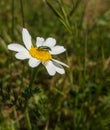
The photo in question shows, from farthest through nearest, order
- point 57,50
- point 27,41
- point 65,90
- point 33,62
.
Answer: point 65,90, point 57,50, point 27,41, point 33,62

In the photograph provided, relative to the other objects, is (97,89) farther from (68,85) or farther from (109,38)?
(109,38)

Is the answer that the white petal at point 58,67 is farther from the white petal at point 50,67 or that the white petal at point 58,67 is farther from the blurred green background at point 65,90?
the blurred green background at point 65,90

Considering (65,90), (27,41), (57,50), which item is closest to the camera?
(27,41)

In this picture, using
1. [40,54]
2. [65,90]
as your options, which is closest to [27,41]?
[40,54]

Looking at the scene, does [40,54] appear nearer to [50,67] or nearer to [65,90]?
[50,67]

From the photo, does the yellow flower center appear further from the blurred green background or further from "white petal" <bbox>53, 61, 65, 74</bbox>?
the blurred green background

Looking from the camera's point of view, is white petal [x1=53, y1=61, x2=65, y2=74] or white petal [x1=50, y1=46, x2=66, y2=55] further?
white petal [x1=50, y1=46, x2=66, y2=55]

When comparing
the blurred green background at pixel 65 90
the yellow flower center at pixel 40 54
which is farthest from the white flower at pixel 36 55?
the blurred green background at pixel 65 90

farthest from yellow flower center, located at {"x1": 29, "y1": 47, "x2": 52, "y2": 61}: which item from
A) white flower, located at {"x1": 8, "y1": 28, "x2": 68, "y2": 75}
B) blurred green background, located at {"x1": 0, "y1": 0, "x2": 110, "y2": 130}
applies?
blurred green background, located at {"x1": 0, "y1": 0, "x2": 110, "y2": 130}

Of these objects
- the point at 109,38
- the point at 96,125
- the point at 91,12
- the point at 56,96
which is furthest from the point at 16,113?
the point at 91,12
